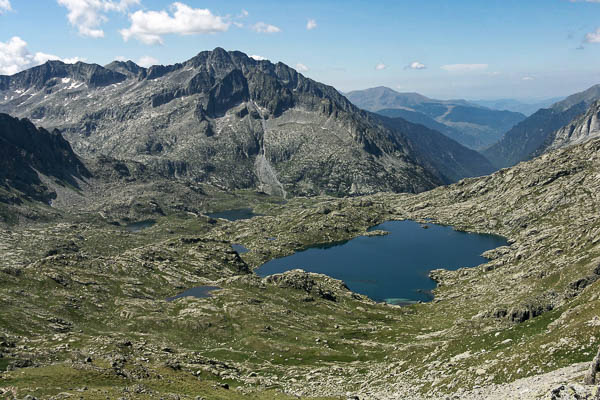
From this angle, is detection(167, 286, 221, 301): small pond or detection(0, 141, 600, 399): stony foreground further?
detection(167, 286, 221, 301): small pond

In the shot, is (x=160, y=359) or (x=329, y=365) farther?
(x=329, y=365)

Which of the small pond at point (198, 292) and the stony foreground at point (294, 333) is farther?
the small pond at point (198, 292)

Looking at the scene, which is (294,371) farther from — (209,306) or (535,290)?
(535,290)

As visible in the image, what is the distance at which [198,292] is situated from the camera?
500 ft

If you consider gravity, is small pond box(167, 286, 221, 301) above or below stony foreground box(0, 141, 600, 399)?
below

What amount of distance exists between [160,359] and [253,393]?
953 inches

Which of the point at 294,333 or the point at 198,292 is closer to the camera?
the point at 294,333

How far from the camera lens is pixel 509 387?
48.8 meters

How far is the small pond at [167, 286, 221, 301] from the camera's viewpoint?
146550mm

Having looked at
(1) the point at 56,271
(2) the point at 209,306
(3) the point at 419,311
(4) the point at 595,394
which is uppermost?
(4) the point at 595,394

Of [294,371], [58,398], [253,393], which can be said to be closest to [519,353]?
[253,393]

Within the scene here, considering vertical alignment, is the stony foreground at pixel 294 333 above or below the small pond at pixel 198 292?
above

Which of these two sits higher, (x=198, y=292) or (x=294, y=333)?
(x=294, y=333)

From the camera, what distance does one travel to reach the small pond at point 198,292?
146550mm
